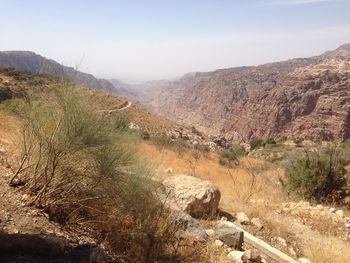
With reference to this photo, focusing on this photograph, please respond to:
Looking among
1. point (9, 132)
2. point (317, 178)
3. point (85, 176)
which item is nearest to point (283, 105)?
point (317, 178)

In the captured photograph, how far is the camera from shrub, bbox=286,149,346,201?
11359 mm

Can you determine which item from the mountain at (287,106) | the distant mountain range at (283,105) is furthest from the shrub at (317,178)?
the mountain at (287,106)

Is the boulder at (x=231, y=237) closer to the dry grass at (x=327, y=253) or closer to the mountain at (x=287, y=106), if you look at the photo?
the dry grass at (x=327, y=253)

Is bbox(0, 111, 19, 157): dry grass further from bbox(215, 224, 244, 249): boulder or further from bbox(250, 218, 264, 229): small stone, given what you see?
bbox(250, 218, 264, 229): small stone

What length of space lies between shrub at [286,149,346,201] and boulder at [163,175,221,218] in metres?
4.86

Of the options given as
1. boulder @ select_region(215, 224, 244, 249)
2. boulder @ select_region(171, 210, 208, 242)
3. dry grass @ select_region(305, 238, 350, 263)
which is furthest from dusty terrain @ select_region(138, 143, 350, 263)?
boulder @ select_region(171, 210, 208, 242)

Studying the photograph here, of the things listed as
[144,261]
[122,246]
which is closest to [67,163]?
[122,246]

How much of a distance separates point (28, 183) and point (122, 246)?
5.19ft

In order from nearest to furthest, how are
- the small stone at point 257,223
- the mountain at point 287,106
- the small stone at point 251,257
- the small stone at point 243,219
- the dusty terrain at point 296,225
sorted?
the small stone at point 251,257
the dusty terrain at point 296,225
the small stone at point 257,223
the small stone at point 243,219
the mountain at point 287,106

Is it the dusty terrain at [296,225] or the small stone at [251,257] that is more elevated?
the small stone at [251,257]

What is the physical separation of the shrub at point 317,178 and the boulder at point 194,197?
15.9ft

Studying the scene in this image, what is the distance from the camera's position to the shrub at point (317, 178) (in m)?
11.4

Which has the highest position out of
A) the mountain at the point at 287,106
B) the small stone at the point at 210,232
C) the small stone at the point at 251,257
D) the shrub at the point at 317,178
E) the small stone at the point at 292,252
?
the small stone at the point at 210,232

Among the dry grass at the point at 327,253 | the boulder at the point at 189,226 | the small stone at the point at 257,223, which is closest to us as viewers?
the boulder at the point at 189,226
